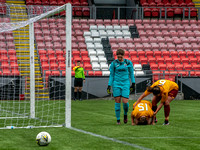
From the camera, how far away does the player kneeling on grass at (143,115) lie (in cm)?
960

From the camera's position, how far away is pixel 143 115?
9602 mm

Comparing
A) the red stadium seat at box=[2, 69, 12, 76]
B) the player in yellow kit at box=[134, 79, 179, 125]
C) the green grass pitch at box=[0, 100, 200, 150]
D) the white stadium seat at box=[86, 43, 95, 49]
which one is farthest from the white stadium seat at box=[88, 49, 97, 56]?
the green grass pitch at box=[0, 100, 200, 150]

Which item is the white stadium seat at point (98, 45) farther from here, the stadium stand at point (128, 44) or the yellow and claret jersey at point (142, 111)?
the yellow and claret jersey at point (142, 111)

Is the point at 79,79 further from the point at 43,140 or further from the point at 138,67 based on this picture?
the point at 43,140

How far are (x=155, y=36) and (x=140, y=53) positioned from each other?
10.5 feet

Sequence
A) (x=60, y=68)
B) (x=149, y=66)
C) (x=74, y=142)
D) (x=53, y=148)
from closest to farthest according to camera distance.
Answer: (x=53, y=148), (x=74, y=142), (x=60, y=68), (x=149, y=66)

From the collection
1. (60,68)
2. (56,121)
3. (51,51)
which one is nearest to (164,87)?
(56,121)

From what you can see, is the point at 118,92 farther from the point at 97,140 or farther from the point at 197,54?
the point at 197,54

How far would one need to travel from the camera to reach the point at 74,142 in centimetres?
688

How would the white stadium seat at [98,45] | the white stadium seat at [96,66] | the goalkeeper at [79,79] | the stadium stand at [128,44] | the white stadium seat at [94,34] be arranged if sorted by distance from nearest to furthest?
1. the goalkeeper at [79,79]
2. the white stadium seat at [96,66]
3. the stadium stand at [128,44]
4. the white stadium seat at [98,45]
5. the white stadium seat at [94,34]

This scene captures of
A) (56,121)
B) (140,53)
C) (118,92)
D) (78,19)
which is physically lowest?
(56,121)

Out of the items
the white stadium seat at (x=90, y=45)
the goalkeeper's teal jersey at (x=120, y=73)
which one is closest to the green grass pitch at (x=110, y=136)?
the goalkeeper's teal jersey at (x=120, y=73)

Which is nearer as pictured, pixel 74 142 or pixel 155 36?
pixel 74 142

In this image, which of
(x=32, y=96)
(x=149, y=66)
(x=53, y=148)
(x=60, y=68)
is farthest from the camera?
(x=149, y=66)
